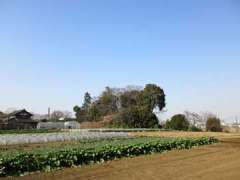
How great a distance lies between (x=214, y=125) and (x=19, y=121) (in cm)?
4106

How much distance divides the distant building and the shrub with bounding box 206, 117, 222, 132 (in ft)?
118

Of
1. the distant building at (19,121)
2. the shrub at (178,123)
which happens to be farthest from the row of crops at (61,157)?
the distant building at (19,121)

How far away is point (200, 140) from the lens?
113 ft

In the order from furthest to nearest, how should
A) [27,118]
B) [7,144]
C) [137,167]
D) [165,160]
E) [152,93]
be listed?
[27,118] < [152,93] < [7,144] < [165,160] < [137,167]

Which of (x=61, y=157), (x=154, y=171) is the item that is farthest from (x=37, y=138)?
(x=154, y=171)

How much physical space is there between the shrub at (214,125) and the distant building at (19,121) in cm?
3592

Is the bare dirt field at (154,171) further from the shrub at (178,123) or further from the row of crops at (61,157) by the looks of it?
the shrub at (178,123)

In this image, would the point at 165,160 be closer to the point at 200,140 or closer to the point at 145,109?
the point at 200,140

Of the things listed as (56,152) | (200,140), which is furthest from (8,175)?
(200,140)

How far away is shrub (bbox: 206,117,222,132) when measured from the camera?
7362cm

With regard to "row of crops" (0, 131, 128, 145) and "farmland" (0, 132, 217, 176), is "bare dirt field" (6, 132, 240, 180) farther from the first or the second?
"row of crops" (0, 131, 128, 145)

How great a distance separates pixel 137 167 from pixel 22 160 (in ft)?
15.8

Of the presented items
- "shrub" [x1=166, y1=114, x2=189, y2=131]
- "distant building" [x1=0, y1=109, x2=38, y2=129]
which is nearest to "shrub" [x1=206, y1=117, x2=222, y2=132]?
"shrub" [x1=166, y1=114, x2=189, y2=131]

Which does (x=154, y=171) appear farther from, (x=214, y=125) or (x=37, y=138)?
(x=214, y=125)
